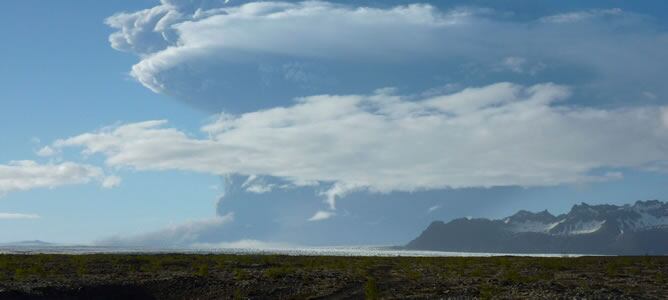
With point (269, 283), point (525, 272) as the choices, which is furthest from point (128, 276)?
point (525, 272)

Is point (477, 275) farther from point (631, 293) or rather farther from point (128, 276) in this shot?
point (128, 276)

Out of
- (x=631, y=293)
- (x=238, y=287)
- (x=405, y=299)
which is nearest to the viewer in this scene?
(x=405, y=299)

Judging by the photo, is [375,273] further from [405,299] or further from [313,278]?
[405,299]

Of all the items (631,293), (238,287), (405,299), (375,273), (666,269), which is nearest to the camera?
(405,299)

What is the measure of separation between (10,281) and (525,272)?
4781 centimetres

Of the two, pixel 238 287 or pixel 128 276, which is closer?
pixel 238 287

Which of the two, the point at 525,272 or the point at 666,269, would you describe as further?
the point at 666,269

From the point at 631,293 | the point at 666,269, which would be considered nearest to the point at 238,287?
the point at 631,293

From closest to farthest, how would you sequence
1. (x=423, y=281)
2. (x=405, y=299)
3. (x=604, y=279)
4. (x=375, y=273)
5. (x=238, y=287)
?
(x=405, y=299) < (x=238, y=287) < (x=423, y=281) < (x=604, y=279) < (x=375, y=273)

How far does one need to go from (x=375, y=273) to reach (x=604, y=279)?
69.4ft

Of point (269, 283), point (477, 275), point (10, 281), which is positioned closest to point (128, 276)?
point (10, 281)

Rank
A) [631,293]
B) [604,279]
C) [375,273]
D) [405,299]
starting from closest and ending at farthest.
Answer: [405,299] < [631,293] < [604,279] < [375,273]

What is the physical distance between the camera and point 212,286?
184 feet

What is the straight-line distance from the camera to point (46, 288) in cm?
5181
